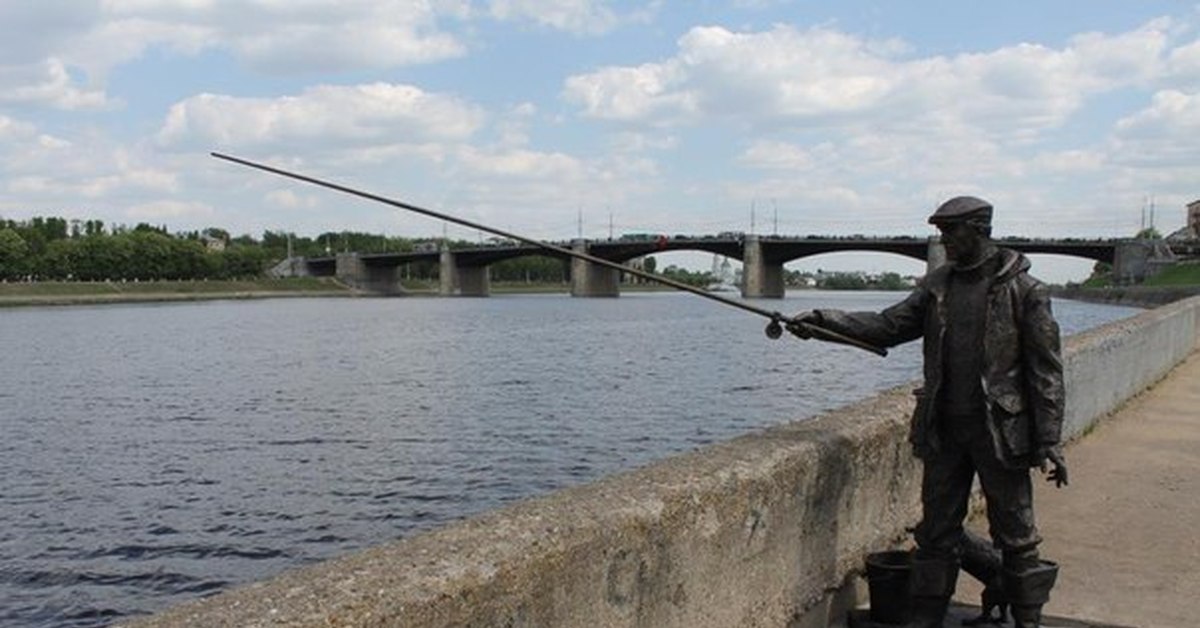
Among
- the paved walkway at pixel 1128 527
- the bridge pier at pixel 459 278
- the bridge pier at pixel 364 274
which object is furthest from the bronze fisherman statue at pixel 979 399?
the bridge pier at pixel 364 274

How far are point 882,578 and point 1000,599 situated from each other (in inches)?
22.4

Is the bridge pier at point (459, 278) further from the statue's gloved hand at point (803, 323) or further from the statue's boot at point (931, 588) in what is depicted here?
the statue's boot at point (931, 588)

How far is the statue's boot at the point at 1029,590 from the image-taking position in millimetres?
5098

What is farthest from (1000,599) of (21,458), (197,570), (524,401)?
(524,401)

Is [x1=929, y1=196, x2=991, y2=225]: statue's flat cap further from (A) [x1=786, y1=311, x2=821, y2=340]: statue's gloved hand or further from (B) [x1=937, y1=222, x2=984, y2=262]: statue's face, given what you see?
(A) [x1=786, y1=311, x2=821, y2=340]: statue's gloved hand

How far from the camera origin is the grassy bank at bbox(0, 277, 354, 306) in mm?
110938

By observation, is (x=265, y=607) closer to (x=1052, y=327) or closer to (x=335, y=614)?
(x=335, y=614)

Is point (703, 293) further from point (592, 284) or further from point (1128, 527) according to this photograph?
point (592, 284)

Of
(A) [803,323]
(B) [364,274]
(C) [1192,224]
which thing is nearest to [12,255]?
(B) [364,274]

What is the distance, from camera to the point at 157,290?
130750 millimetres

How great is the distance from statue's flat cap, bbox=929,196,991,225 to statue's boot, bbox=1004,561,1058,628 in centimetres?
165

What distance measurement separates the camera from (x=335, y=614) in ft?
10.0

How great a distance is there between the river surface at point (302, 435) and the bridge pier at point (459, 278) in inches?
3266

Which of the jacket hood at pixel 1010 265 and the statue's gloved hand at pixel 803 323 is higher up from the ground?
the jacket hood at pixel 1010 265
